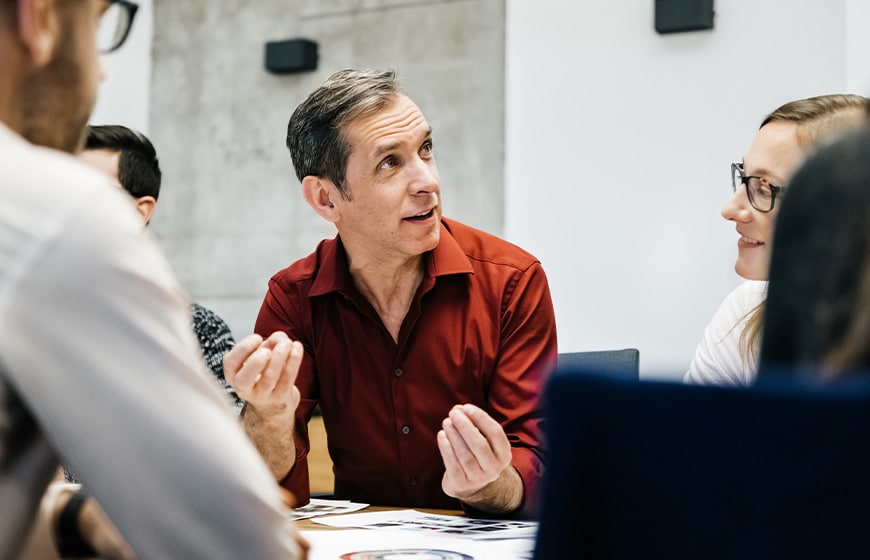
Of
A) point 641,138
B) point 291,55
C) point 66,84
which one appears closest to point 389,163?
point 66,84

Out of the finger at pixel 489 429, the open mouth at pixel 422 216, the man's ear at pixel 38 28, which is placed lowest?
the finger at pixel 489 429

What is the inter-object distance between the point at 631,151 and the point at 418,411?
7.98ft

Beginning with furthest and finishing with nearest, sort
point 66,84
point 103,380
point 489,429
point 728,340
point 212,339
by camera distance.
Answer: point 212,339 < point 728,340 < point 489,429 < point 66,84 < point 103,380

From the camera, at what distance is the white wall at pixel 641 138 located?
3885 millimetres

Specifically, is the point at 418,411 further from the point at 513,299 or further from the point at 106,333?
the point at 106,333

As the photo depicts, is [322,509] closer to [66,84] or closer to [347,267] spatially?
[347,267]

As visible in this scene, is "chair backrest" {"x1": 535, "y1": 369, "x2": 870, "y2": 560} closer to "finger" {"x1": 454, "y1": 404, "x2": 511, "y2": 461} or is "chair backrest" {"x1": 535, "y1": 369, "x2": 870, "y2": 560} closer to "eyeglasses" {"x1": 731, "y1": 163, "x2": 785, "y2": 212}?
"finger" {"x1": 454, "y1": 404, "x2": 511, "y2": 461}

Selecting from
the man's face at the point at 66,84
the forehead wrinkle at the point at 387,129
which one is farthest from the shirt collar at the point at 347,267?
the man's face at the point at 66,84

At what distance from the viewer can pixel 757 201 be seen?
2.10m

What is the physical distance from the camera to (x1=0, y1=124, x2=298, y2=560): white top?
616mm

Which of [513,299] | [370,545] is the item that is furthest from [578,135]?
[370,545]

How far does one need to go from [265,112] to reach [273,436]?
3.54m

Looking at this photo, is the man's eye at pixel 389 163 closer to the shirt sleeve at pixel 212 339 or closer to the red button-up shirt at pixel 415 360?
the red button-up shirt at pixel 415 360

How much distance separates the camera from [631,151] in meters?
4.14
